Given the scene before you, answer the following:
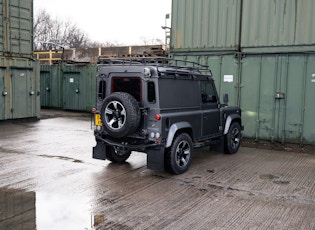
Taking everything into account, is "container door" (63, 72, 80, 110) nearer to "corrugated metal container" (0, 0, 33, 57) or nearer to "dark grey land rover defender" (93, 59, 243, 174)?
"corrugated metal container" (0, 0, 33, 57)

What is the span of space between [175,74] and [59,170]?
2.90m

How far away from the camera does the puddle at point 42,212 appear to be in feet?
14.4

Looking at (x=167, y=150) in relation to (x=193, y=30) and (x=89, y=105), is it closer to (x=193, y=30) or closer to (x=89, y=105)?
(x=193, y=30)

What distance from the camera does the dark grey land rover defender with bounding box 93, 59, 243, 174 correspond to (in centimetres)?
632

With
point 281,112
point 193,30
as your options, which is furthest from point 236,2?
point 281,112

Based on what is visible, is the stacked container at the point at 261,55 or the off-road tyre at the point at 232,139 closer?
the off-road tyre at the point at 232,139

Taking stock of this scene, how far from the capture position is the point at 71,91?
18891 millimetres

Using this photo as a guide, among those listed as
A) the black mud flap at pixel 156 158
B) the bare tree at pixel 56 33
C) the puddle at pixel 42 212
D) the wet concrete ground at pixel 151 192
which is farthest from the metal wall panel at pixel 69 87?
the bare tree at pixel 56 33

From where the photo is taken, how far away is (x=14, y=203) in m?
5.12

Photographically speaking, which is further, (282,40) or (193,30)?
(193,30)

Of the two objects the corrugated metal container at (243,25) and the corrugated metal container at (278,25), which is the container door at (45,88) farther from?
the corrugated metal container at (278,25)

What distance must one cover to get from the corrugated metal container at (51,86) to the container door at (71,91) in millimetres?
500

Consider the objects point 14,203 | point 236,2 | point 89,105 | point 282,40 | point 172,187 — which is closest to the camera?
point 14,203

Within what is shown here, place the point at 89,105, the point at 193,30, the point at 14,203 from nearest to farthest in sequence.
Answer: the point at 14,203
the point at 193,30
the point at 89,105
